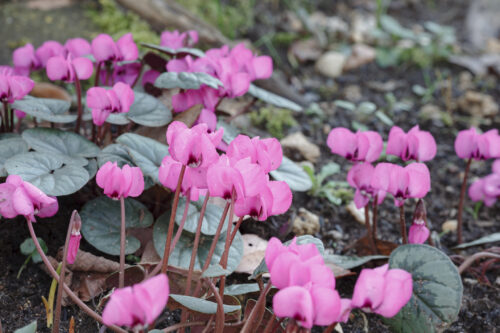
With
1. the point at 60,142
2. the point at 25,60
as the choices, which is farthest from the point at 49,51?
the point at 60,142

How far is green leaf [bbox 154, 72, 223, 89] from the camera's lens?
167 centimetres

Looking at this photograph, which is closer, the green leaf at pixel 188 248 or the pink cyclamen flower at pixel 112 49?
the green leaf at pixel 188 248

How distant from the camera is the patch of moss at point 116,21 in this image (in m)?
3.10

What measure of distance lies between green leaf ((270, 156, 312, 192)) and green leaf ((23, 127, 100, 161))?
61 cm

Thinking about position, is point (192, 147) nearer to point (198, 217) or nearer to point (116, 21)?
point (198, 217)

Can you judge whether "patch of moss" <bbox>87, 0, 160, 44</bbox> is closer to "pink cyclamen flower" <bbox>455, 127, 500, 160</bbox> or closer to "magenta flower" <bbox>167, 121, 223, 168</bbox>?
"pink cyclamen flower" <bbox>455, 127, 500, 160</bbox>

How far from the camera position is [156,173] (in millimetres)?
1528

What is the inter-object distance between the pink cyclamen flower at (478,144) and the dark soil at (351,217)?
459 millimetres

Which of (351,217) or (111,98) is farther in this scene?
(351,217)

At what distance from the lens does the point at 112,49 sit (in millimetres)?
1809

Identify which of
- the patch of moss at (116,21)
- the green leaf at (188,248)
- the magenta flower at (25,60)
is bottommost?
the green leaf at (188,248)

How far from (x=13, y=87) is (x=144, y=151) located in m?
0.43

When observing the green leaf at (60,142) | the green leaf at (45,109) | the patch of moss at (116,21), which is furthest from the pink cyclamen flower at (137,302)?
the patch of moss at (116,21)

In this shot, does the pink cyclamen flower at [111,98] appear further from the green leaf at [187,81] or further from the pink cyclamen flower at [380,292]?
the pink cyclamen flower at [380,292]
